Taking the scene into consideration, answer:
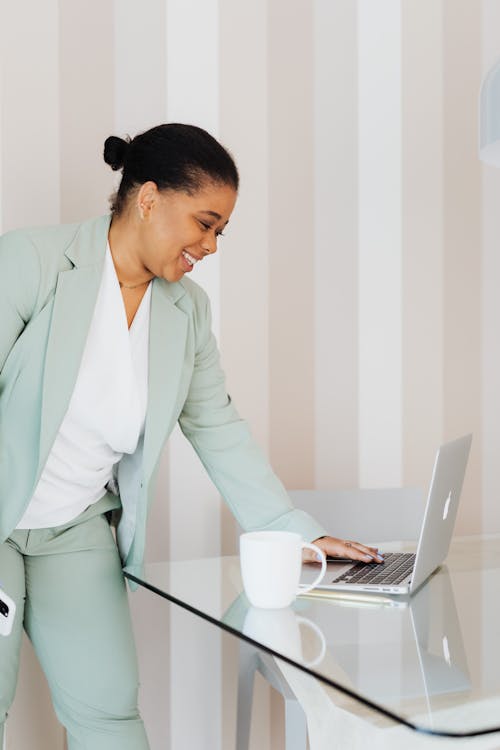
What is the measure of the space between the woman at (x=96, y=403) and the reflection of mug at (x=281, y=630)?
1.07 feet

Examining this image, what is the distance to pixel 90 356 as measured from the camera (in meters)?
1.47

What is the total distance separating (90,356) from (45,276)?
15 cm

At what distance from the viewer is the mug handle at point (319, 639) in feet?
3.15

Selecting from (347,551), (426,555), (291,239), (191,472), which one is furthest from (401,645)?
(291,239)

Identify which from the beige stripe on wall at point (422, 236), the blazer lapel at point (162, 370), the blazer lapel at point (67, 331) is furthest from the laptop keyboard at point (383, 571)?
the beige stripe on wall at point (422, 236)

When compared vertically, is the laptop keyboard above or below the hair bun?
below

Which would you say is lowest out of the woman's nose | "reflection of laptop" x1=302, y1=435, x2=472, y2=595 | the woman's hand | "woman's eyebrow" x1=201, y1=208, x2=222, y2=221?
the woman's hand

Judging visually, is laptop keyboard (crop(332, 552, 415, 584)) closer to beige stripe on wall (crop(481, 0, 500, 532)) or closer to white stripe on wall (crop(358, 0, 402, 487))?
white stripe on wall (crop(358, 0, 402, 487))

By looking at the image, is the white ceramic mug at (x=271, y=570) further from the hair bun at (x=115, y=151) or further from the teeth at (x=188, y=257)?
the hair bun at (x=115, y=151)

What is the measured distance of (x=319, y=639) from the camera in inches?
41.3

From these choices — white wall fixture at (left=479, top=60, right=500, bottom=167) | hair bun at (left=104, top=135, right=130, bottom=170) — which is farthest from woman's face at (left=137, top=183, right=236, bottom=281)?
white wall fixture at (left=479, top=60, right=500, bottom=167)

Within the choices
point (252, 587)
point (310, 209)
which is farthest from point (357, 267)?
point (252, 587)

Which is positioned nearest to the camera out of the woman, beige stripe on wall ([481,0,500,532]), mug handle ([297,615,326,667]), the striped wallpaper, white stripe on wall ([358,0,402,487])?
mug handle ([297,615,326,667])

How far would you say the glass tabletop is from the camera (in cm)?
84
